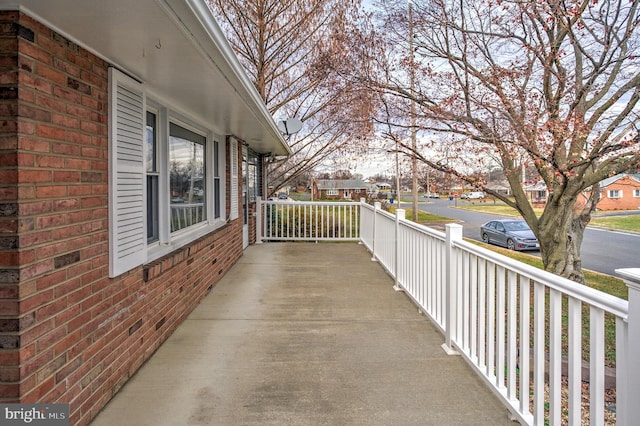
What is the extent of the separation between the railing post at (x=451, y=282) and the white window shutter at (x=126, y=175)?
2287 millimetres

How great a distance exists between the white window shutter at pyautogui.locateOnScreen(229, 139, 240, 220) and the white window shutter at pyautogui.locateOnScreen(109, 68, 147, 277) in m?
3.44

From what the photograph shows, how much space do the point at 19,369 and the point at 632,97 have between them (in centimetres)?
706

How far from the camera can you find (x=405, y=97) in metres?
7.16

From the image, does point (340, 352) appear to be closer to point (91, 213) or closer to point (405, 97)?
point (91, 213)

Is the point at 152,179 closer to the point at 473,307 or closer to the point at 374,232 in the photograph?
the point at 473,307

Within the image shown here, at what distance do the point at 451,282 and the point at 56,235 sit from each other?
2.58m

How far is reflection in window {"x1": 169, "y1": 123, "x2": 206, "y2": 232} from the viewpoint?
13.7 ft

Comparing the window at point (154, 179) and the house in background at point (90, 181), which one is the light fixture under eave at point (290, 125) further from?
the house in background at point (90, 181)

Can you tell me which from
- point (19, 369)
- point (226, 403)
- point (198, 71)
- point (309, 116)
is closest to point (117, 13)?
point (198, 71)

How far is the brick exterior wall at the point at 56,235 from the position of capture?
5.89ft

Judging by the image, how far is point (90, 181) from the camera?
93.2 inches

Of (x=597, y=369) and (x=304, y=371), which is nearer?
(x=597, y=369)

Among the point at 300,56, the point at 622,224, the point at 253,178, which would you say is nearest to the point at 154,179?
the point at 253,178

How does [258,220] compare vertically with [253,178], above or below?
below
